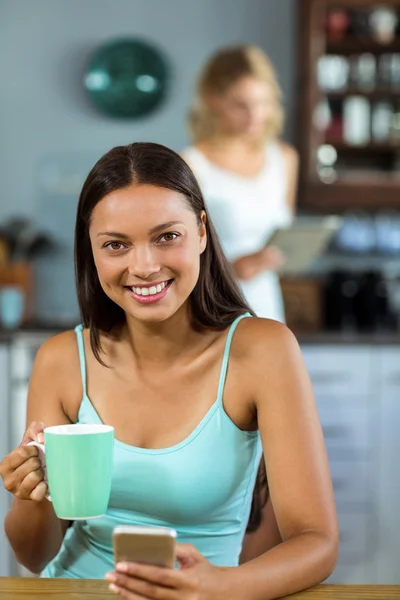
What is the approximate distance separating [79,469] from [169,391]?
41 centimetres

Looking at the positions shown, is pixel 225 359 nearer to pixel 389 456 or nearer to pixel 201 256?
pixel 201 256

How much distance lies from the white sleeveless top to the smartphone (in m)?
2.17

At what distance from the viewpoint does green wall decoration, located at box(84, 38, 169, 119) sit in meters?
3.93

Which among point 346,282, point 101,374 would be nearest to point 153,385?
point 101,374

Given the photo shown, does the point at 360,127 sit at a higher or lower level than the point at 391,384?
higher

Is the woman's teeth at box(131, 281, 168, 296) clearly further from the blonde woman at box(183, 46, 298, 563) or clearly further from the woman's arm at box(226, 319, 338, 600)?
the blonde woman at box(183, 46, 298, 563)

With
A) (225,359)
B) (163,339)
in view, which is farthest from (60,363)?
(225,359)

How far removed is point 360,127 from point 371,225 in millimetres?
452

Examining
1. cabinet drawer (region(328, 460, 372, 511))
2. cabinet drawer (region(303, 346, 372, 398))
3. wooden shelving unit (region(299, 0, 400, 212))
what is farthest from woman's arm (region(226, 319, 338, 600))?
wooden shelving unit (region(299, 0, 400, 212))

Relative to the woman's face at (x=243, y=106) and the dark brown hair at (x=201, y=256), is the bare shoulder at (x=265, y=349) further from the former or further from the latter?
the woman's face at (x=243, y=106)

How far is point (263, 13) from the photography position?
13.0 ft

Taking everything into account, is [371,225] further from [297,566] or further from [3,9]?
[297,566]

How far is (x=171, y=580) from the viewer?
91 cm

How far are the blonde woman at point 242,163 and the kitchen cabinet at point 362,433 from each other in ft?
1.29
